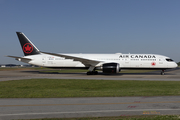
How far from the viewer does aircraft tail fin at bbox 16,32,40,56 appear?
3392 cm

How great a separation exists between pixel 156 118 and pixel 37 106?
5184 millimetres

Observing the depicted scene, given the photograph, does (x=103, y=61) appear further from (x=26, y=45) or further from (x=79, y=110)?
(x=79, y=110)

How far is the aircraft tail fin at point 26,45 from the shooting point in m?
33.9

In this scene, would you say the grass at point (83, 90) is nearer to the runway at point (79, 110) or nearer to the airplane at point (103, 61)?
the runway at point (79, 110)

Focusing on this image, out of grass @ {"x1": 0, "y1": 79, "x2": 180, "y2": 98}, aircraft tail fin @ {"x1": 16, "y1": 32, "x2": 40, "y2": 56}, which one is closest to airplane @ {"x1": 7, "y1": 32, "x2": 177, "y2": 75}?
aircraft tail fin @ {"x1": 16, "y1": 32, "x2": 40, "y2": 56}

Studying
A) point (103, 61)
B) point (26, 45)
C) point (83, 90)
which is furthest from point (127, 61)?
point (26, 45)

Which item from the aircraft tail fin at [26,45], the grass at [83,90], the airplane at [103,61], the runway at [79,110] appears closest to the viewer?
the runway at [79,110]

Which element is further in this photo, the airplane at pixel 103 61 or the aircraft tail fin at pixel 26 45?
the aircraft tail fin at pixel 26 45

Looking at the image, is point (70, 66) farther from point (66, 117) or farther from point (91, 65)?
point (66, 117)

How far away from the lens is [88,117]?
20.2ft

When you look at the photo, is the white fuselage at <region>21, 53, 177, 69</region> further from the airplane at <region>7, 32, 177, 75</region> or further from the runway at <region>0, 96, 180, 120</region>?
the runway at <region>0, 96, 180, 120</region>

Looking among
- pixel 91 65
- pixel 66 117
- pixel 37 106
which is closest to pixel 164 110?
pixel 66 117

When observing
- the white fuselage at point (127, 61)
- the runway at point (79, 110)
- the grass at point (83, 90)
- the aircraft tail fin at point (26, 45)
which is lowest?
the runway at point (79, 110)

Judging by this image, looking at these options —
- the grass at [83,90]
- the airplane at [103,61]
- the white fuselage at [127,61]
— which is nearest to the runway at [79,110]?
the grass at [83,90]
